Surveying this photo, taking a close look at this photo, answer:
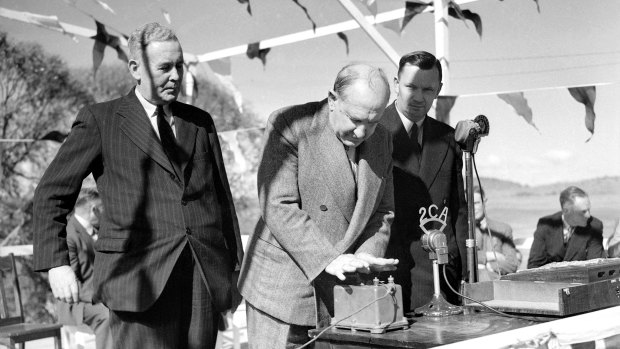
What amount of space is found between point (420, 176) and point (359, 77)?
741mm

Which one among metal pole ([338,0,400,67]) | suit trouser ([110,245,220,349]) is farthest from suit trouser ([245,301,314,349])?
metal pole ([338,0,400,67])

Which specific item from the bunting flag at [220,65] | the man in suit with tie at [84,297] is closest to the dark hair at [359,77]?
the man in suit with tie at [84,297]

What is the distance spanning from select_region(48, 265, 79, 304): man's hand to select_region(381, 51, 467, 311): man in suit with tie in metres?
0.96

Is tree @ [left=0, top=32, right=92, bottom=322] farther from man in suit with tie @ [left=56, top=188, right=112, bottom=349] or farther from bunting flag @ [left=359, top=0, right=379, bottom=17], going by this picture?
bunting flag @ [left=359, top=0, right=379, bottom=17]

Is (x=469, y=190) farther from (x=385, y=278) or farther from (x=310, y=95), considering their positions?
(x=310, y=95)

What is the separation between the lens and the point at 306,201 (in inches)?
85.3

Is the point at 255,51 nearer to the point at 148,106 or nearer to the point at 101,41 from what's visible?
the point at 101,41

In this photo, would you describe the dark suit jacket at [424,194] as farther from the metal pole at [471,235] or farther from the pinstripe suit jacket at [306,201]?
the pinstripe suit jacket at [306,201]

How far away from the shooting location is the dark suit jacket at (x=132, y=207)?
222 cm

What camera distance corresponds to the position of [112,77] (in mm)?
10102

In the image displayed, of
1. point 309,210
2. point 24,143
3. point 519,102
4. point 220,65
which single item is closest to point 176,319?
point 309,210

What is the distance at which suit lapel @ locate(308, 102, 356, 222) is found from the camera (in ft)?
A: 7.01

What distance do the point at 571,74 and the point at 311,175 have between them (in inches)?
356

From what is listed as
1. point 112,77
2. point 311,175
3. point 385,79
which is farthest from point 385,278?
point 112,77
